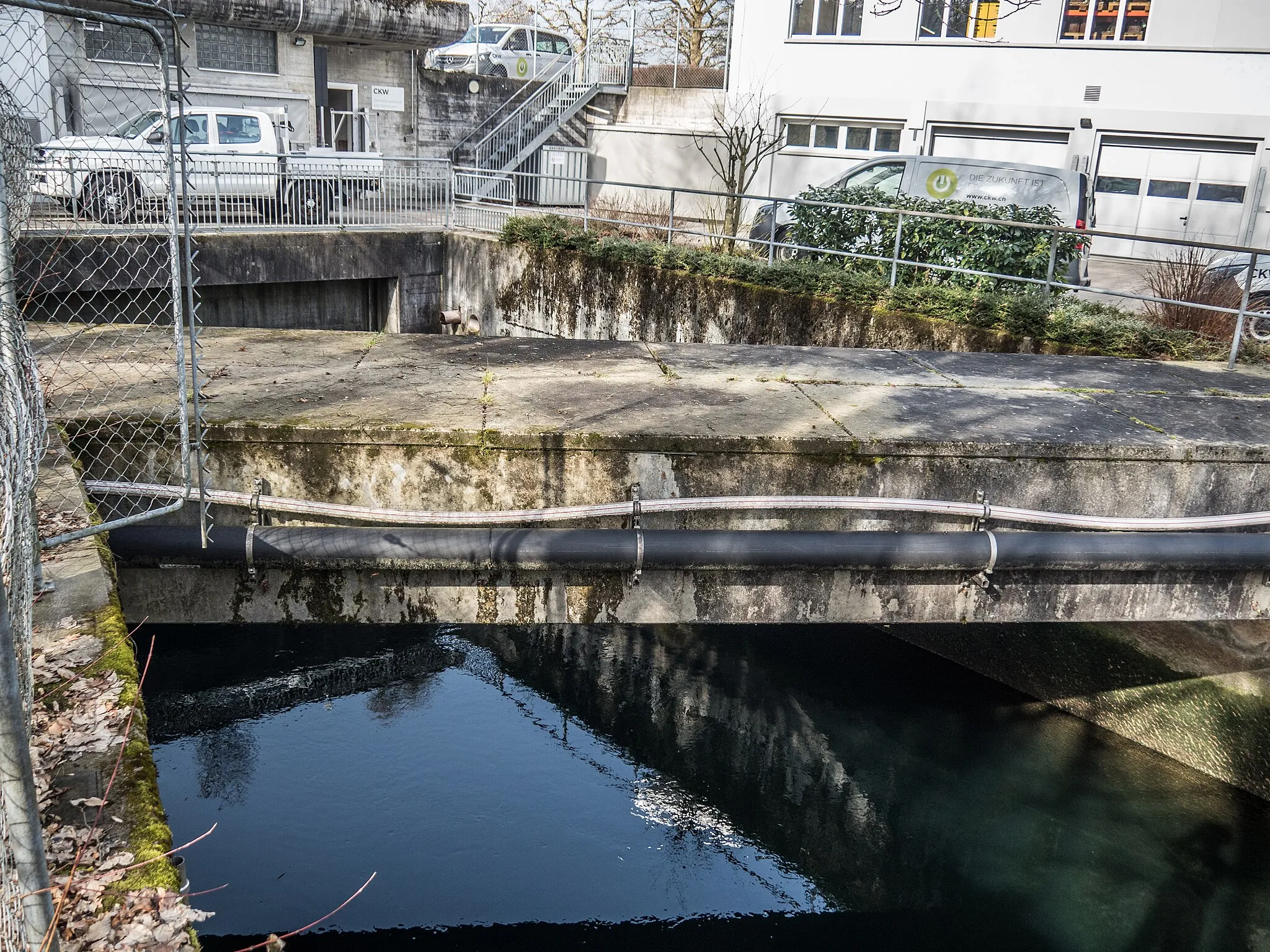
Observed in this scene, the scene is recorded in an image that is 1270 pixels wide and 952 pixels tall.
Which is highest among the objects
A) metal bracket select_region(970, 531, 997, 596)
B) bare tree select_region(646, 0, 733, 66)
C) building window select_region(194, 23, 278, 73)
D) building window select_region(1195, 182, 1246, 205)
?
bare tree select_region(646, 0, 733, 66)

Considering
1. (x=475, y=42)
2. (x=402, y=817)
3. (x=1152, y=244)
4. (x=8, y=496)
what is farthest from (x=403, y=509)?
(x=475, y=42)

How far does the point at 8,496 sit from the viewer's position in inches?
115

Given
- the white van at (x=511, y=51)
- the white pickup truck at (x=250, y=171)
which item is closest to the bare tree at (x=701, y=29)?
the white van at (x=511, y=51)

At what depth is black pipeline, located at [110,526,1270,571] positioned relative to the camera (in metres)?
5.24

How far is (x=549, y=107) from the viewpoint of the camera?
27.3m

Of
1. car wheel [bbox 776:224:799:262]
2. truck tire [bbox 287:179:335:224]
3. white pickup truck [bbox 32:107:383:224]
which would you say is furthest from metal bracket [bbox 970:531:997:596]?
truck tire [bbox 287:179:335:224]

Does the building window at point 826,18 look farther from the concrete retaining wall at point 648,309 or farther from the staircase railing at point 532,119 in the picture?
the concrete retaining wall at point 648,309

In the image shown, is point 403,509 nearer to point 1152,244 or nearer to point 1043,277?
point 1043,277

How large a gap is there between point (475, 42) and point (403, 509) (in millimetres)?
29398

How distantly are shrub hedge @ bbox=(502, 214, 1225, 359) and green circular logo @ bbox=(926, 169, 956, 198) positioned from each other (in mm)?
2933

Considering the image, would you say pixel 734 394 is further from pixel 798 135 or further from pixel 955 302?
pixel 798 135

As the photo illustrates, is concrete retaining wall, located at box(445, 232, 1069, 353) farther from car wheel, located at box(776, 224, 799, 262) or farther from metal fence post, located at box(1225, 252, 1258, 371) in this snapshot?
metal fence post, located at box(1225, 252, 1258, 371)

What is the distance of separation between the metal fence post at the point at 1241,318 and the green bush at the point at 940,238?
2010 millimetres

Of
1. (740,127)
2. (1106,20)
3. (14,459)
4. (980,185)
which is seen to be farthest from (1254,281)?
(14,459)
